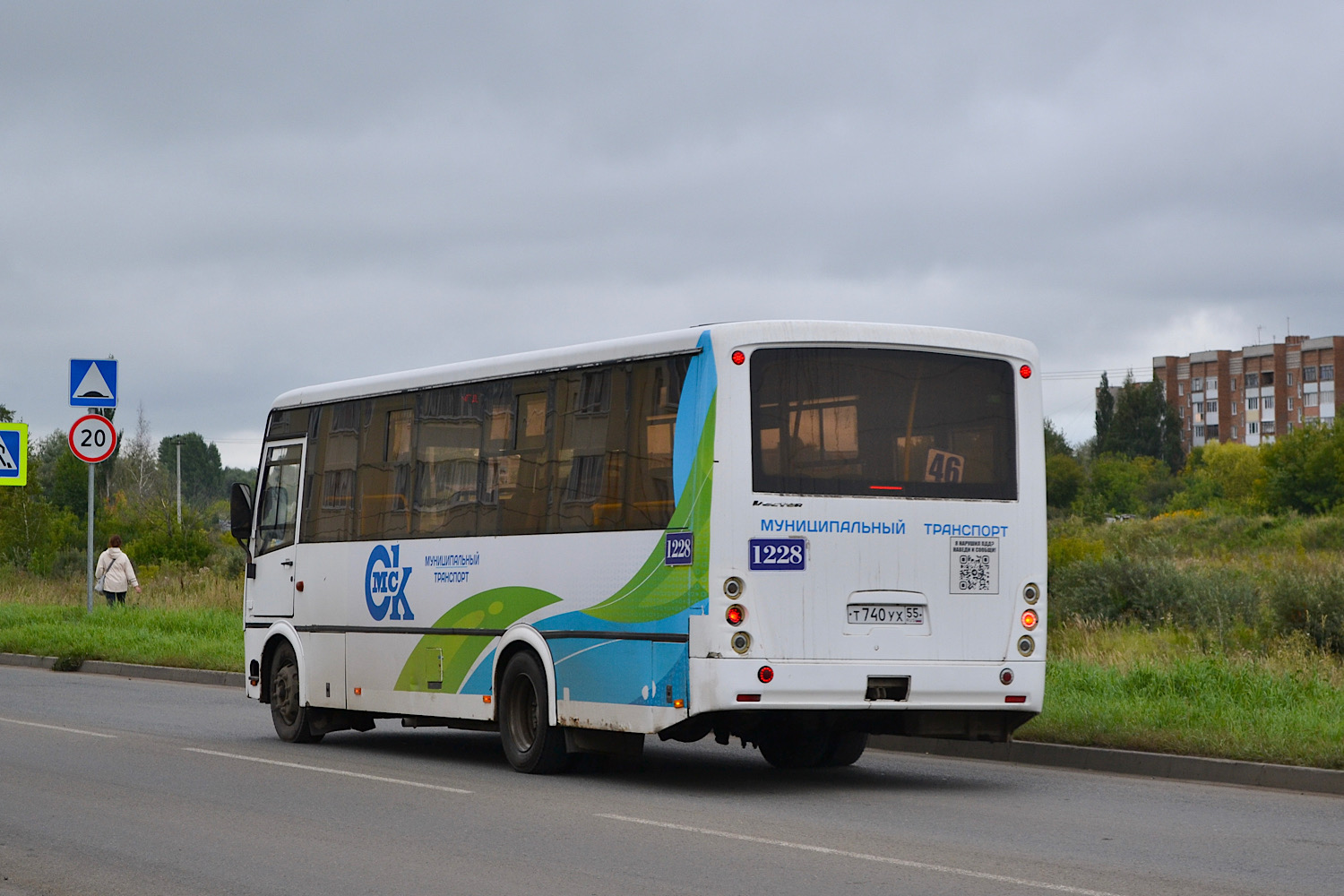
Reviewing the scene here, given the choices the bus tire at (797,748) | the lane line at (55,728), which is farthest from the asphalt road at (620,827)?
the lane line at (55,728)

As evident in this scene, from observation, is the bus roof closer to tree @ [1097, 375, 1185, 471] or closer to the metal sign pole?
the metal sign pole

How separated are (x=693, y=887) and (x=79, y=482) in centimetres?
8992

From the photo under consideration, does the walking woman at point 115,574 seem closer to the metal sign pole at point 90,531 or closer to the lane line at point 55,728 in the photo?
the metal sign pole at point 90,531

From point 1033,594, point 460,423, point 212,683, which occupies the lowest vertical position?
point 212,683

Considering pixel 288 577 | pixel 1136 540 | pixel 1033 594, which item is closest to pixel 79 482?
pixel 1136 540

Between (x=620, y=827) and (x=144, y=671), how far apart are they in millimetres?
16496

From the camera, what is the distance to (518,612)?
12922 millimetres

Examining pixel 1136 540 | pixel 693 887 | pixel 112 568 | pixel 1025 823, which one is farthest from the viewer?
pixel 1136 540

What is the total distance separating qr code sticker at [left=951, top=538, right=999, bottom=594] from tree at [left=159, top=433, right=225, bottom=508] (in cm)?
15831

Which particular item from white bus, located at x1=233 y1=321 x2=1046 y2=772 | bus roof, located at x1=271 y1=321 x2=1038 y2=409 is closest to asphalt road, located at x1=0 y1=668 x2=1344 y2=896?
white bus, located at x1=233 y1=321 x2=1046 y2=772

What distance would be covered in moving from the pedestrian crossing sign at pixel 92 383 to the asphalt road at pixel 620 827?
11577mm

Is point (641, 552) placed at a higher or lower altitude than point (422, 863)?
higher

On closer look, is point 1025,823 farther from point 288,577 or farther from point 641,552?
point 288,577

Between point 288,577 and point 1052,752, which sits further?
point 288,577
